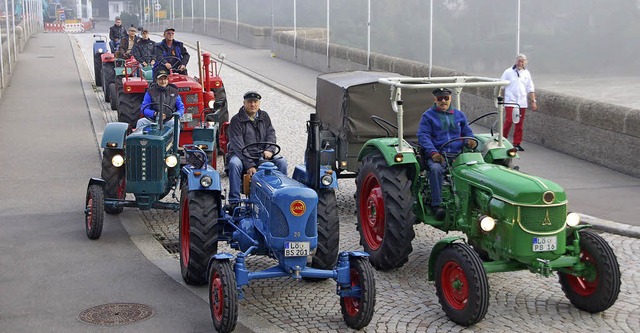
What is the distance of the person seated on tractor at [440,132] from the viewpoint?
33.3 ft

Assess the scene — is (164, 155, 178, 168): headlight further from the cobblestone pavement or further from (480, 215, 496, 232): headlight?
(480, 215, 496, 232): headlight

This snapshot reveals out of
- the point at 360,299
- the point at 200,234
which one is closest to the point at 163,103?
the point at 200,234

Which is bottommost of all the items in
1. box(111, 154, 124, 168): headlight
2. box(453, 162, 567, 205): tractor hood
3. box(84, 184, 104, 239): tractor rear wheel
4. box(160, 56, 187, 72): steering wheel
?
box(84, 184, 104, 239): tractor rear wheel

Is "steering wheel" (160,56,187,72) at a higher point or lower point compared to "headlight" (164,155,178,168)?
higher

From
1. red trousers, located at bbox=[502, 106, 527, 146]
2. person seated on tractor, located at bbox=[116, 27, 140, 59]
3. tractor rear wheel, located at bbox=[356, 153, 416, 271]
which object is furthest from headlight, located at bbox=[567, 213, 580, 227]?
person seated on tractor, located at bbox=[116, 27, 140, 59]

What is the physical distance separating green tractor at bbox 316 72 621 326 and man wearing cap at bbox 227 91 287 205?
1.12m

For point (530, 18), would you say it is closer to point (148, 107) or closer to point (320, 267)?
point (148, 107)

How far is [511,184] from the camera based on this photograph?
351 inches

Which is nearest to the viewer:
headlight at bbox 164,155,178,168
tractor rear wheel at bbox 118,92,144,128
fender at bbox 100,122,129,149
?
headlight at bbox 164,155,178,168

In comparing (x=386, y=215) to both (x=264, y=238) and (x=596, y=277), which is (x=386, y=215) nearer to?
(x=264, y=238)

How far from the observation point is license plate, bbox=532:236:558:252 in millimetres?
8664

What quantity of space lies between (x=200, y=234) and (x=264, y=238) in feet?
2.62

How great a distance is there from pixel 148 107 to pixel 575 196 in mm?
5962

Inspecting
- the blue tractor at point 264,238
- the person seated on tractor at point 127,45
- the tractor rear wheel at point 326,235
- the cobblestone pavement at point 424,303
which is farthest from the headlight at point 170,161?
the person seated on tractor at point 127,45
